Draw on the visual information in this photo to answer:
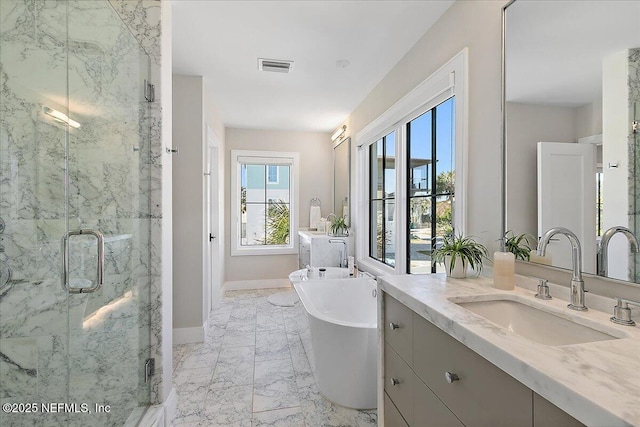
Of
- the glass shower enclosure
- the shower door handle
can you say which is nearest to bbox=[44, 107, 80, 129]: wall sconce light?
the glass shower enclosure

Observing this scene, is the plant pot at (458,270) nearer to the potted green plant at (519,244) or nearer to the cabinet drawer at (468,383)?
the potted green plant at (519,244)

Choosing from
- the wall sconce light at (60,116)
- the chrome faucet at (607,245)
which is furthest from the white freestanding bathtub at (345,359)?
the wall sconce light at (60,116)

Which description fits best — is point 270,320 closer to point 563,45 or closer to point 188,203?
point 188,203

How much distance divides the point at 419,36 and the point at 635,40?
1.45 meters

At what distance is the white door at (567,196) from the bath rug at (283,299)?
3.01 meters

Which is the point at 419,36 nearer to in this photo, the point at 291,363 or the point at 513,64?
the point at 513,64

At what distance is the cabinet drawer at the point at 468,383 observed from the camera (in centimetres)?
74

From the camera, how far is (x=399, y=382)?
4.37 feet

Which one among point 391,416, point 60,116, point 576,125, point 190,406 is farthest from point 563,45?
point 190,406

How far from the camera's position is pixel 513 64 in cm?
142

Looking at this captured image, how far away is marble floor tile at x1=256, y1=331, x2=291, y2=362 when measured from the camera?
2.61m

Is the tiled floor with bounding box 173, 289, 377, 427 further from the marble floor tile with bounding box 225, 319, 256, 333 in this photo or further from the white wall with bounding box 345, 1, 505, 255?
the white wall with bounding box 345, 1, 505, 255

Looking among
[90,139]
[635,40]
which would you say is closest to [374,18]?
[635,40]

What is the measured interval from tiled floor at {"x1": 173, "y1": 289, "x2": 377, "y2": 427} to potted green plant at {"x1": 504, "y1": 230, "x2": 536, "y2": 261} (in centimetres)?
127
